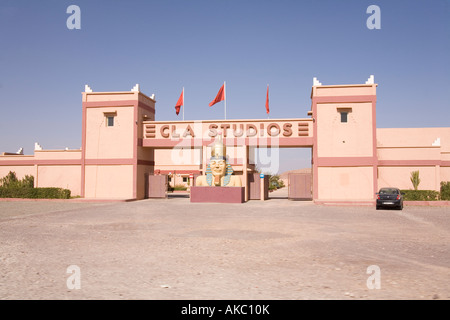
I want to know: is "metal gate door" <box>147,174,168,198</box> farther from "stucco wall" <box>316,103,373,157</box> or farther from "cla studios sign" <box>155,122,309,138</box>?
"stucco wall" <box>316,103,373,157</box>

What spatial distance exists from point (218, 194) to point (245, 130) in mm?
5760

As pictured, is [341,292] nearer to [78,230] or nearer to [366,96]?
[78,230]

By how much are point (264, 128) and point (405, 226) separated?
53.8 feet

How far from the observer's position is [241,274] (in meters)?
6.53

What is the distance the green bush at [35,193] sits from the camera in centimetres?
2764

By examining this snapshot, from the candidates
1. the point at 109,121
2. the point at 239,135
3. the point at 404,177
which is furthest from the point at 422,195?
the point at 109,121

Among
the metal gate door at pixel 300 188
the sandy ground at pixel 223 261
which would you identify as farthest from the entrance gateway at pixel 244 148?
the sandy ground at pixel 223 261

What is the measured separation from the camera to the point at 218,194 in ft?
87.0

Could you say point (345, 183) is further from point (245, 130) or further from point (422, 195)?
point (245, 130)

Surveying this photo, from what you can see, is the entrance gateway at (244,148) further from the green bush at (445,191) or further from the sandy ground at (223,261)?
the sandy ground at (223,261)

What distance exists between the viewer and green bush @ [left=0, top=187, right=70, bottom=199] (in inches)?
1088

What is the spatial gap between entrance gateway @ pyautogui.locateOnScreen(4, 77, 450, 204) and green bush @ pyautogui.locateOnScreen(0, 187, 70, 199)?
238 cm

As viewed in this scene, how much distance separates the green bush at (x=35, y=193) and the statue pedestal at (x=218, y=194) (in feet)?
32.7
